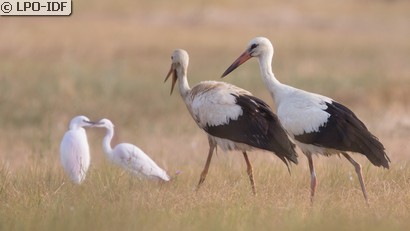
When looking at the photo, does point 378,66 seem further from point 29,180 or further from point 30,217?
point 30,217

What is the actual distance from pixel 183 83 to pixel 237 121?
1032 millimetres

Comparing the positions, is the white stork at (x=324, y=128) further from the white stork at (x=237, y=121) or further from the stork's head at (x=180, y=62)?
the stork's head at (x=180, y=62)

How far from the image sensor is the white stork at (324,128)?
6797 mm

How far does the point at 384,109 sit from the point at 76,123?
6575mm

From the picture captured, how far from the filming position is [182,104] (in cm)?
1495

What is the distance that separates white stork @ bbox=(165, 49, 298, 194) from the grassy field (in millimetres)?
305

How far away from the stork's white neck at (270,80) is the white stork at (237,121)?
0.13 m

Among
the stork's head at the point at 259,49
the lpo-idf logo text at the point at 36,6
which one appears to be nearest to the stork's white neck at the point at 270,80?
the stork's head at the point at 259,49

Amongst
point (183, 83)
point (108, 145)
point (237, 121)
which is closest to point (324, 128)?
point (237, 121)

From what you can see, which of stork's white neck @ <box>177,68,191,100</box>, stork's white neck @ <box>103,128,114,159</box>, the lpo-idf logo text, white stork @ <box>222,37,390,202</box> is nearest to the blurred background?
stork's white neck @ <box>103,128,114,159</box>

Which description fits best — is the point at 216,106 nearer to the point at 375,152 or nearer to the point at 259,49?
the point at 259,49

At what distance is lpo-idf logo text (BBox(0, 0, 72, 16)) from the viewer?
44.3 feet

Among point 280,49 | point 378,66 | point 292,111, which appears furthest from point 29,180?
point 280,49

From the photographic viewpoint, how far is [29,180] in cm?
740
